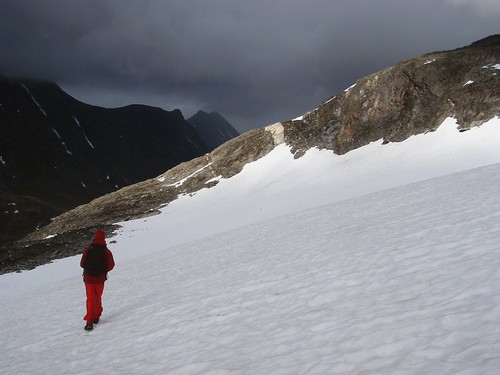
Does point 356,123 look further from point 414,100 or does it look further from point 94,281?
point 94,281

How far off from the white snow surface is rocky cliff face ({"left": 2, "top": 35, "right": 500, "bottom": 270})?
79.2 ft

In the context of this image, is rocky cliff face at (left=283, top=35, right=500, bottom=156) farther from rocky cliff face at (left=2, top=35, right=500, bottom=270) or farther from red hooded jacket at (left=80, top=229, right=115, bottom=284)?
red hooded jacket at (left=80, top=229, right=115, bottom=284)

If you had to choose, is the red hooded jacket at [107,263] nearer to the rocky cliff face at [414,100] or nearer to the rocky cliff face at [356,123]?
the rocky cliff face at [356,123]

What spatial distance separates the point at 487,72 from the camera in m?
43.5

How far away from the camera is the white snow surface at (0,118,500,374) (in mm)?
4906

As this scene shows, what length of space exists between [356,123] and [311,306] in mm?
48461

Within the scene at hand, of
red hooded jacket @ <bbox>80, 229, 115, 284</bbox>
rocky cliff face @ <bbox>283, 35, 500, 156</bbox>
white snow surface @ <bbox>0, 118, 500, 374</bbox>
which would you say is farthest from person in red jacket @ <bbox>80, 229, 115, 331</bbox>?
rocky cliff face @ <bbox>283, 35, 500, 156</bbox>

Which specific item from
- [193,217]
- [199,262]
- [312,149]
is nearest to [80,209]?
[193,217]

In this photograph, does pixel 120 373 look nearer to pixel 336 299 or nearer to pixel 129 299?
pixel 336 299

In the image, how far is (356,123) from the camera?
171 ft

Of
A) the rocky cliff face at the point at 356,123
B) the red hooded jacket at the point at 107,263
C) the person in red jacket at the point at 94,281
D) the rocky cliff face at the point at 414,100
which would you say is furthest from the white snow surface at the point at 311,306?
the rocky cliff face at the point at 414,100

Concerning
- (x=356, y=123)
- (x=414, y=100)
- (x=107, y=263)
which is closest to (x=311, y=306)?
(x=107, y=263)

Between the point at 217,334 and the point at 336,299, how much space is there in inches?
95.8

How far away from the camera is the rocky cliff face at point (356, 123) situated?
41.0 meters
